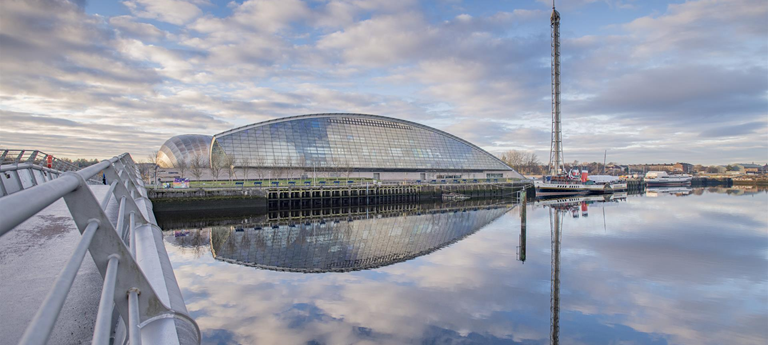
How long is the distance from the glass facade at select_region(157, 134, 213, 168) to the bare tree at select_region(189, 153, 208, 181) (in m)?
0.55

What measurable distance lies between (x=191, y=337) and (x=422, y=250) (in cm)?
1830

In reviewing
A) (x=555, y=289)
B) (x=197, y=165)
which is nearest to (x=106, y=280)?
(x=555, y=289)

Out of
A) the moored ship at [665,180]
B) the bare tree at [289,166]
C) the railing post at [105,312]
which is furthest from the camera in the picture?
the moored ship at [665,180]

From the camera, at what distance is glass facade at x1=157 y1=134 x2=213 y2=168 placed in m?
62.4

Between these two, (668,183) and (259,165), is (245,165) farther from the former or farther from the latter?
(668,183)

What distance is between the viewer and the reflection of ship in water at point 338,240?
17484 millimetres

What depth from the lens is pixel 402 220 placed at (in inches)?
1261

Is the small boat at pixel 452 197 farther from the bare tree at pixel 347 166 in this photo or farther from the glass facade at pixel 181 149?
the glass facade at pixel 181 149

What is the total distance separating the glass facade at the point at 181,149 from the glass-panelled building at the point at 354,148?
11.2ft

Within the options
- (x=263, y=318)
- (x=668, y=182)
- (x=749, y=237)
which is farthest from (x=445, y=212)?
(x=668, y=182)

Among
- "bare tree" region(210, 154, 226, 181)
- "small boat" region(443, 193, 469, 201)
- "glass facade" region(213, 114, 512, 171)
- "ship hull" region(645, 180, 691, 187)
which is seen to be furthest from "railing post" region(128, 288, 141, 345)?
"ship hull" region(645, 180, 691, 187)

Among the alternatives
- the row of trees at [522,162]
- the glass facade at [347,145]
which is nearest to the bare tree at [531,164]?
the row of trees at [522,162]

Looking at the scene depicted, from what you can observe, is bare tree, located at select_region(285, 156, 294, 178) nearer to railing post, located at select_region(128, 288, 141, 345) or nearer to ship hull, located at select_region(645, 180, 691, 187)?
railing post, located at select_region(128, 288, 141, 345)

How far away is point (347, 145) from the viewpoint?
222 ft
